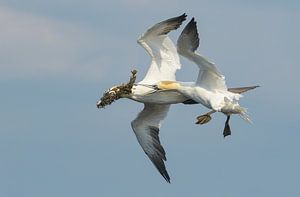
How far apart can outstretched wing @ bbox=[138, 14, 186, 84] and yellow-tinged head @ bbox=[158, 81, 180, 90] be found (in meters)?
1.40

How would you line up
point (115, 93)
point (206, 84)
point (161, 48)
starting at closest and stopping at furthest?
point (206, 84)
point (115, 93)
point (161, 48)

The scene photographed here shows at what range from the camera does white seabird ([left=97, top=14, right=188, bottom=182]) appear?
3416 centimetres

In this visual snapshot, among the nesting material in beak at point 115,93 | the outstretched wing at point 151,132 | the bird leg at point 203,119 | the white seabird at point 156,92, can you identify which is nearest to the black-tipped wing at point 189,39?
the white seabird at point 156,92

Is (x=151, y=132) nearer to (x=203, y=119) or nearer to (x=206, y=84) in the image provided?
(x=203, y=119)

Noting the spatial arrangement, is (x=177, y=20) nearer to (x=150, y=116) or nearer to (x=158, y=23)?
(x=158, y=23)

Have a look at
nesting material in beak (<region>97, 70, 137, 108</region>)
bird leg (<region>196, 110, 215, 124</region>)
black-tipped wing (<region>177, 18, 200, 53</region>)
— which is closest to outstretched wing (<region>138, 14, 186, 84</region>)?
nesting material in beak (<region>97, 70, 137, 108</region>)

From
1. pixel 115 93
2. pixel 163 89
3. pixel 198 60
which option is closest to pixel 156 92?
pixel 163 89

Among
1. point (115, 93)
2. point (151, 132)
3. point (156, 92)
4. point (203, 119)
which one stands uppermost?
point (115, 93)

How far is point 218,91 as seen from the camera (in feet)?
106

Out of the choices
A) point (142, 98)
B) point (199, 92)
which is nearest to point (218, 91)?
point (199, 92)

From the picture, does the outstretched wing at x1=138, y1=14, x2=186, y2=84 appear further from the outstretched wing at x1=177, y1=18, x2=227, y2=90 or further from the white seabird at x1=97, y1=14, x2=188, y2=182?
the outstretched wing at x1=177, y1=18, x2=227, y2=90

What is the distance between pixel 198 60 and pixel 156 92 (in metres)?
2.14

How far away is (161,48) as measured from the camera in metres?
35.4

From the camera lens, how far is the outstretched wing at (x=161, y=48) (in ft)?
115
